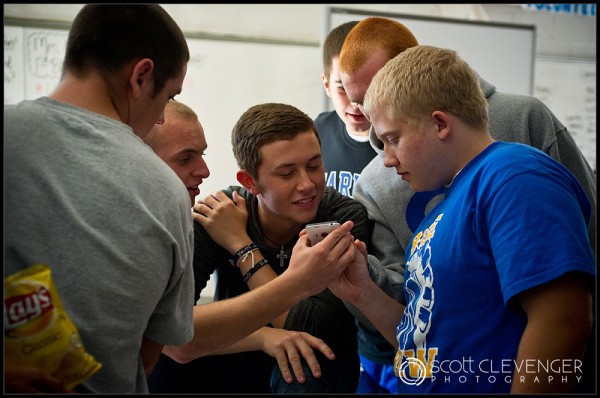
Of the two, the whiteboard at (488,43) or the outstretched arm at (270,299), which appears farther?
the whiteboard at (488,43)

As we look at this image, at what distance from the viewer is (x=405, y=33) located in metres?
1.80

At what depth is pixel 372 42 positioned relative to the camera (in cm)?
174

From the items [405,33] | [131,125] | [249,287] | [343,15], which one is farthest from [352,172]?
[343,15]

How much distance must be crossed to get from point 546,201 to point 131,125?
744 mm

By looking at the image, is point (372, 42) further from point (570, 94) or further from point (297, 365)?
point (570, 94)

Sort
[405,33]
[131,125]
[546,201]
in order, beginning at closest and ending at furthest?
[546,201], [131,125], [405,33]

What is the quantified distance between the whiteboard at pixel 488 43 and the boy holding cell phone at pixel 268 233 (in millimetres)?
2215

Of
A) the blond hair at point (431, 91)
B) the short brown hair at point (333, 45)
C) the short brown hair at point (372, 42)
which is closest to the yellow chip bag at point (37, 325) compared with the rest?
the blond hair at point (431, 91)

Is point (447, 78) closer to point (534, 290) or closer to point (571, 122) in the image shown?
point (534, 290)

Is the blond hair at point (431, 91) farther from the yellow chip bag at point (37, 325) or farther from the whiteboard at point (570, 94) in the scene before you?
the whiteboard at point (570, 94)

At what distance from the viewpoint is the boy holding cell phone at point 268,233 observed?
1588mm

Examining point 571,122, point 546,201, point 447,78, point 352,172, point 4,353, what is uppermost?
point 447,78

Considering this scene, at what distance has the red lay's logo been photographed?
2.76 feet

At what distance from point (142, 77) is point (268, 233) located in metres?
0.75
